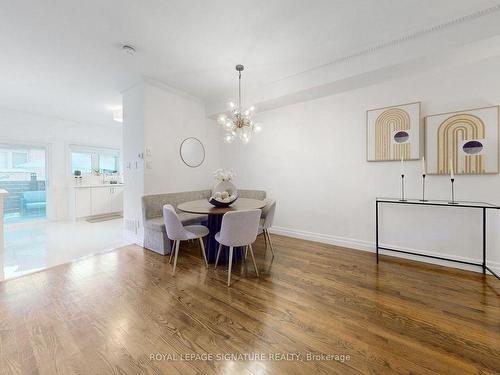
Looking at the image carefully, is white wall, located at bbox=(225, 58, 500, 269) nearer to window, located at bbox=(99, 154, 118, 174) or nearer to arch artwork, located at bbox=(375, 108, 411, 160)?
arch artwork, located at bbox=(375, 108, 411, 160)

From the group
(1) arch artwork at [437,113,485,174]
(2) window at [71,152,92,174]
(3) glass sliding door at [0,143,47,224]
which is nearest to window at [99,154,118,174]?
(2) window at [71,152,92,174]

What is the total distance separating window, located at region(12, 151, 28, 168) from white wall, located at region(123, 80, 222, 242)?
11.1 ft

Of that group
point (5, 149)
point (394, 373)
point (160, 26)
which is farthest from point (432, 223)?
point (5, 149)

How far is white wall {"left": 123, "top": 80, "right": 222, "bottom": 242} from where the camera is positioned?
337 centimetres

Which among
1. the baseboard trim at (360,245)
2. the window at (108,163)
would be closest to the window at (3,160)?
the window at (108,163)

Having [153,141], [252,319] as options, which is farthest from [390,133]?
[153,141]

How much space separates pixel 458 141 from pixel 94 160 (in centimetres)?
796

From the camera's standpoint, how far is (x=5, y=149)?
4.65 meters

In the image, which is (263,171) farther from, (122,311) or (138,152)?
(122,311)

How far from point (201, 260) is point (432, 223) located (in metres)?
3.13

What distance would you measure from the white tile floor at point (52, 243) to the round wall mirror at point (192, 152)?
5.95ft

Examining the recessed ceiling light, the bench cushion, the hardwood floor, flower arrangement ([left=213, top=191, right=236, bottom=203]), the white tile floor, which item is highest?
the recessed ceiling light

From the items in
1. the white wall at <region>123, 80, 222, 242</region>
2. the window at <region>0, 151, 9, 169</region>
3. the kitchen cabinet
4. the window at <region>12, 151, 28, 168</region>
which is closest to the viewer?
the white wall at <region>123, 80, 222, 242</region>

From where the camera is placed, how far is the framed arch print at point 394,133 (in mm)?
2727
